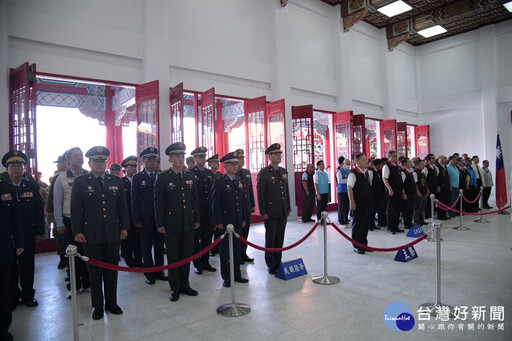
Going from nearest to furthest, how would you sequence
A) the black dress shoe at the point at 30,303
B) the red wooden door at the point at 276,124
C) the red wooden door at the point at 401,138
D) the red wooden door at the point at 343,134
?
1. the black dress shoe at the point at 30,303
2. the red wooden door at the point at 276,124
3. the red wooden door at the point at 343,134
4. the red wooden door at the point at 401,138

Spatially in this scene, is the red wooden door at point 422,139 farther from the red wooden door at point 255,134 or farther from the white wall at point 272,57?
the red wooden door at point 255,134

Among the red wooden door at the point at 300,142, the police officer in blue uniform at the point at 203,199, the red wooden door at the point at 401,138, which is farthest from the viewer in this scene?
the red wooden door at the point at 401,138

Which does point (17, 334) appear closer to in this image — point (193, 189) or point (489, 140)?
point (193, 189)

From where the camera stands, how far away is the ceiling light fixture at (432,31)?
11.8m

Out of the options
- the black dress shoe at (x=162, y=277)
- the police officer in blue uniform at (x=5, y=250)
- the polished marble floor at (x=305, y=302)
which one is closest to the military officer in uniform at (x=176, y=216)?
the polished marble floor at (x=305, y=302)

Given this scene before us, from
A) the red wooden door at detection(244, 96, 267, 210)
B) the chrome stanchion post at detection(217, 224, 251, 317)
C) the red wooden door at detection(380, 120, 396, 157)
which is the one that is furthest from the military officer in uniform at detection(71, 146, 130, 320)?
the red wooden door at detection(380, 120, 396, 157)

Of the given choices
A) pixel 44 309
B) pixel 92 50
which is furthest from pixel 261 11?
pixel 44 309

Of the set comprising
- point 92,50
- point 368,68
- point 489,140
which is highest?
point 368,68

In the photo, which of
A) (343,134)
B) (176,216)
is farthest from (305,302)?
(343,134)

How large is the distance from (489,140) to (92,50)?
12839mm

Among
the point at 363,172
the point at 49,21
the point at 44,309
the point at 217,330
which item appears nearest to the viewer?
the point at 217,330

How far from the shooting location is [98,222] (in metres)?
2.92

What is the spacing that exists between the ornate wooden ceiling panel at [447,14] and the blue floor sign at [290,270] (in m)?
8.39

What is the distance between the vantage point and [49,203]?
381 cm
